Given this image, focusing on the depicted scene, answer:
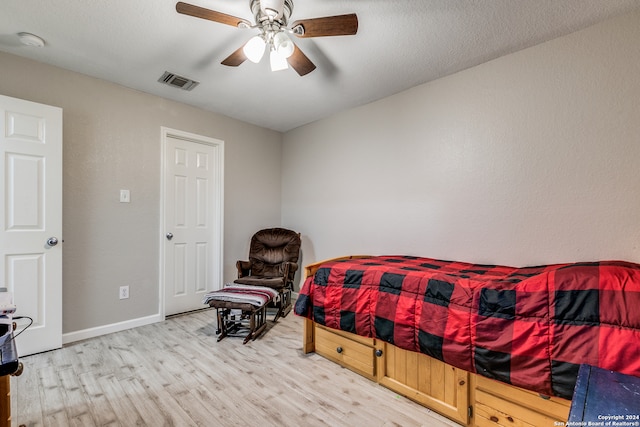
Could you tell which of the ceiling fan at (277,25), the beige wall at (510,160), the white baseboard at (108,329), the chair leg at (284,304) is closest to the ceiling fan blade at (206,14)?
the ceiling fan at (277,25)

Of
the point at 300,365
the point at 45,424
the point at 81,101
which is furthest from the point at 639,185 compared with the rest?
the point at 81,101

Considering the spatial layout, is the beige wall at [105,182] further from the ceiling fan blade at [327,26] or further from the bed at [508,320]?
the bed at [508,320]

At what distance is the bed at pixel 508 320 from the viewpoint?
120cm

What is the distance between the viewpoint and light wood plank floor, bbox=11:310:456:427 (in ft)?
5.32

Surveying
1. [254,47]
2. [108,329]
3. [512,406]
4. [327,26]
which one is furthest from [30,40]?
[512,406]

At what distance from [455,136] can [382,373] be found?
205cm

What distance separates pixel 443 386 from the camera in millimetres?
1668

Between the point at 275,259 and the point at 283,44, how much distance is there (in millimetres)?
2577

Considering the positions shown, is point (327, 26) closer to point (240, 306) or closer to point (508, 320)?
point (508, 320)

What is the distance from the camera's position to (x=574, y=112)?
2020 millimetres

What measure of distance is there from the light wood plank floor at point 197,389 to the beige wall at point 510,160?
1411mm

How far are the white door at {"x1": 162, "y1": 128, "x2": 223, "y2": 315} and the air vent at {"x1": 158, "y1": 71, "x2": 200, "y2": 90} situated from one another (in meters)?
0.56

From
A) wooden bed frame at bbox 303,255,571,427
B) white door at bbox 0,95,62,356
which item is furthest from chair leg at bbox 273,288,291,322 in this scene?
white door at bbox 0,95,62,356

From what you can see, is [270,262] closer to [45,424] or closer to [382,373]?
[382,373]
